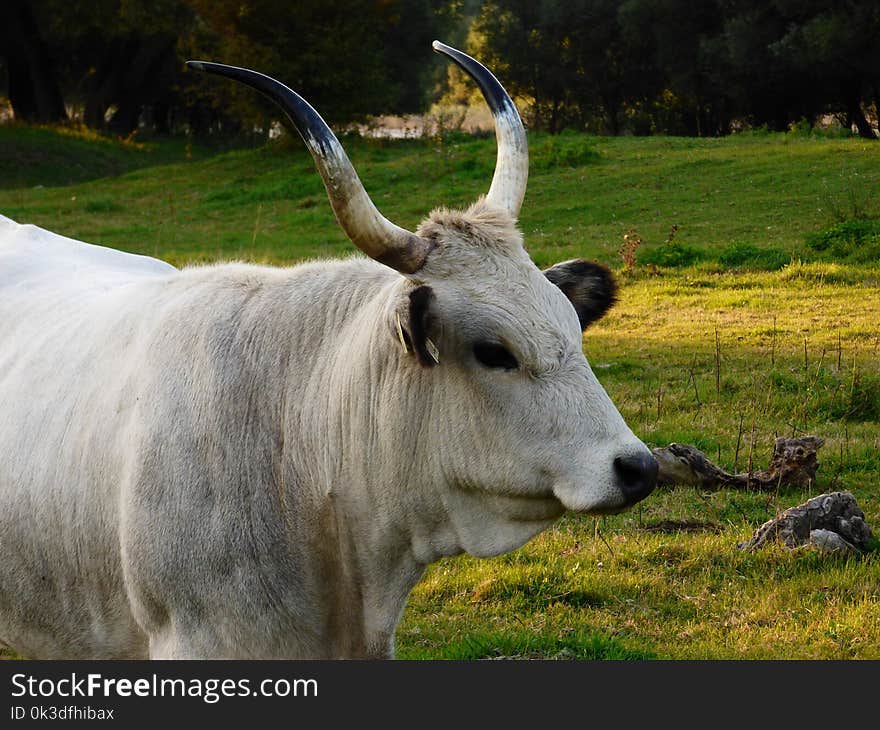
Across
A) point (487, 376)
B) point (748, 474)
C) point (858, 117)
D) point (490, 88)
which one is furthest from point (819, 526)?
point (858, 117)

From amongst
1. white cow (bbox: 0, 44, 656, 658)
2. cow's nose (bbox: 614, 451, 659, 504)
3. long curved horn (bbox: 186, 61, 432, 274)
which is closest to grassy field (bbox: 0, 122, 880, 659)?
white cow (bbox: 0, 44, 656, 658)

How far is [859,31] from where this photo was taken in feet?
93.7

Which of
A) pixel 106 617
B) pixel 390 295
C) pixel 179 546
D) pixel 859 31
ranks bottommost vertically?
pixel 106 617

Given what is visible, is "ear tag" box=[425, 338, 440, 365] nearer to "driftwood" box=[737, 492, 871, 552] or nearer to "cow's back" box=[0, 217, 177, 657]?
"cow's back" box=[0, 217, 177, 657]

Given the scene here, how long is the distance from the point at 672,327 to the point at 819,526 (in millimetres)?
5417

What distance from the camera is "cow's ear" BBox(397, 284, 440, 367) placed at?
11.4ft

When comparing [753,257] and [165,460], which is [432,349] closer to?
[165,460]

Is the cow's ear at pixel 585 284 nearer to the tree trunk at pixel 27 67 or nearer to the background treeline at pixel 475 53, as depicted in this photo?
the background treeline at pixel 475 53

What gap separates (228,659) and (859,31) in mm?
28609

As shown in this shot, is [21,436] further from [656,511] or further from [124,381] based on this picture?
[656,511]

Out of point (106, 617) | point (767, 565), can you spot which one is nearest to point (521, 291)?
point (106, 617)

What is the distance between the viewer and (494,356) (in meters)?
3.57

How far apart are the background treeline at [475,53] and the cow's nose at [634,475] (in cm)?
2735

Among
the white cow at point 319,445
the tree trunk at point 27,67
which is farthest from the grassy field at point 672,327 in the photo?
the tree trunk at point 27,67
